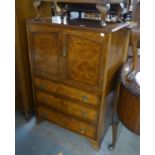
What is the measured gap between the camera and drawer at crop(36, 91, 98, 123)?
1684 millimetres

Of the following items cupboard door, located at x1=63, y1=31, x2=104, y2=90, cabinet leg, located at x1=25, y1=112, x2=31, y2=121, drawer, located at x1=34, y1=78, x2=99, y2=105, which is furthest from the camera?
cabinet leg, located at x1=25, y1=112, x2=31, y2=121

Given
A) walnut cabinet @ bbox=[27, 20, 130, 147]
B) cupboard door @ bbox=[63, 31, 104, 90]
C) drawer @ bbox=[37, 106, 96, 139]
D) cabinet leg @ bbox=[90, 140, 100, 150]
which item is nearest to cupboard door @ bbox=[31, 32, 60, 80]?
walnut cabinet @ bbox=[27, 20, 130, 147]

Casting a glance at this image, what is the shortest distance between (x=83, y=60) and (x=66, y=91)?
0.39 metres

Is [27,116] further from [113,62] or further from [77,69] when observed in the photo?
[113,62]

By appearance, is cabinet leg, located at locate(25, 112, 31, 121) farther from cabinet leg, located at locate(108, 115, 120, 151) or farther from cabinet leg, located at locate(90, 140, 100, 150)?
cabinet leg, located at locate(108, 115, 120, 151)

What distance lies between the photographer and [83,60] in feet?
4.98

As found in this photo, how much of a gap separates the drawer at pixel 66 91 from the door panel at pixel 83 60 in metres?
0.09

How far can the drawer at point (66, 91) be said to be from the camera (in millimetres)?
1614

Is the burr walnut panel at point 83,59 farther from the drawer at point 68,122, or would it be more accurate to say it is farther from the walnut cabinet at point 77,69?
the drawer at point 68,122

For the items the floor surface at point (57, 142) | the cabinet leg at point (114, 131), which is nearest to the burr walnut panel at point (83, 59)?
the cabinet leg at point (114, 131)

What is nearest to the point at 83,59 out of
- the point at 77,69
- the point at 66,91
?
the point at 77,69

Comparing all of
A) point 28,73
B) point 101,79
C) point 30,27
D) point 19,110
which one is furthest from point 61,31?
point 19,110
